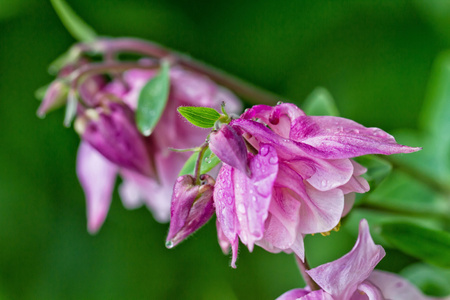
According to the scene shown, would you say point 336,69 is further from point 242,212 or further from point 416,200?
point 242,212

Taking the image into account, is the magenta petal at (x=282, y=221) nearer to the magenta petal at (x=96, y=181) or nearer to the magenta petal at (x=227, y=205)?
the magenta petal at (x=227, y=205)

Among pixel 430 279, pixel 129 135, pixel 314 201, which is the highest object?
pixel 314 201

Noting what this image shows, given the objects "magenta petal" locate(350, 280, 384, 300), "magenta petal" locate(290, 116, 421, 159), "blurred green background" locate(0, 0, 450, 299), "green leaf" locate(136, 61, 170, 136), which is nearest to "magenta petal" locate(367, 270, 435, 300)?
"magenta petal" locate(350, 280, 384, 300)

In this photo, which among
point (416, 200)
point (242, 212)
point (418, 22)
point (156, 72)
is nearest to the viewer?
point (242, 212)

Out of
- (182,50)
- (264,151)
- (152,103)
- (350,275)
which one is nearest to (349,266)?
(350,275)

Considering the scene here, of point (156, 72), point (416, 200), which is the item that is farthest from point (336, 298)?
point (416, 200)

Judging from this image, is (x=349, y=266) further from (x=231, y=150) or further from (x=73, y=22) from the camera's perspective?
(x=73, y=22)
